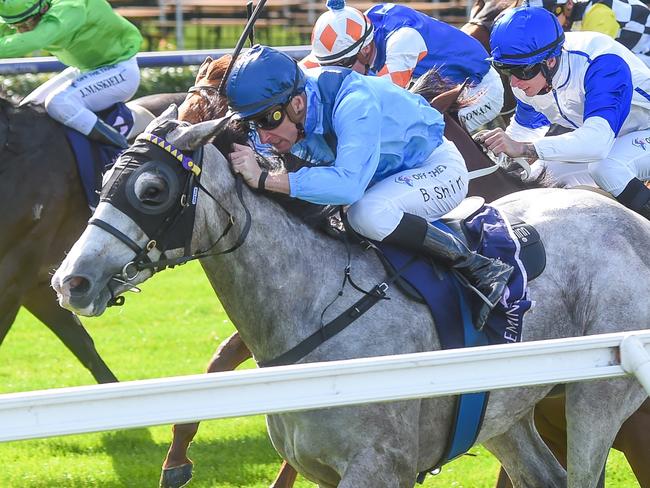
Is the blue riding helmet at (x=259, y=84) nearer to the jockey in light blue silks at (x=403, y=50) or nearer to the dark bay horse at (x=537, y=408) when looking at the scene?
the dark bay horse at (x=537, y=408)

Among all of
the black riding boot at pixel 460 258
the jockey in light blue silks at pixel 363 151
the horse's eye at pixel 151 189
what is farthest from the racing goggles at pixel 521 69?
the horse's eye at pixel 151 189

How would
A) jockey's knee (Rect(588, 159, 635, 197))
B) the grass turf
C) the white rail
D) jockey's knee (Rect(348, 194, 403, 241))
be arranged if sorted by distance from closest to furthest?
the white rail
jockey's knee (Rect(348, 194, 403, 241))
jockey's knee (Rect(588, 159, 635, 197))
the grass turf

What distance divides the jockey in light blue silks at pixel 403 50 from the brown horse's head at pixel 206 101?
2036mm

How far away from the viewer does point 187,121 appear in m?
3.63

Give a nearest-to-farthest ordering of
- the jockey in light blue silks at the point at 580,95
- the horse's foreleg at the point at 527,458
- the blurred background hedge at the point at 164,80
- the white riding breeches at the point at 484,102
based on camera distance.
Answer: the horse's foreleg at the point at 527,458, the jockey in light blue silks at the point at 580,95, the white riding breeches at the point at 484,102, the blurred background hedge at the point at 164,80

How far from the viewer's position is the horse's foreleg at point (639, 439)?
431 centimetres

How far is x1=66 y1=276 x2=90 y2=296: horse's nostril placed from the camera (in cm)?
321

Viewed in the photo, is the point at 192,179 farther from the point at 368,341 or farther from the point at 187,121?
the point at 368,341

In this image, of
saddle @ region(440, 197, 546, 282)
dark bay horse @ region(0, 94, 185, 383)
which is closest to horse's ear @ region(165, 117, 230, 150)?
saddle @ region(440, 197, 546, 282)

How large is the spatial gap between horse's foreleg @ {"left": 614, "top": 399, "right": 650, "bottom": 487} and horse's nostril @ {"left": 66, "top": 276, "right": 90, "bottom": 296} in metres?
2.17

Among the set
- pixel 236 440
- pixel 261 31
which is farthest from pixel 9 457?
pixel 261 31

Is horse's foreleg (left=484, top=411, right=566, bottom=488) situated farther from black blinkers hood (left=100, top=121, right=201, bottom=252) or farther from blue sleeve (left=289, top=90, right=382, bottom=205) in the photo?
black blinkers hood (left=100, top=121, right=201, bottom=252)

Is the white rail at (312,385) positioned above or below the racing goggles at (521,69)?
above

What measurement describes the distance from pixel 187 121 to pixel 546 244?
131cm
